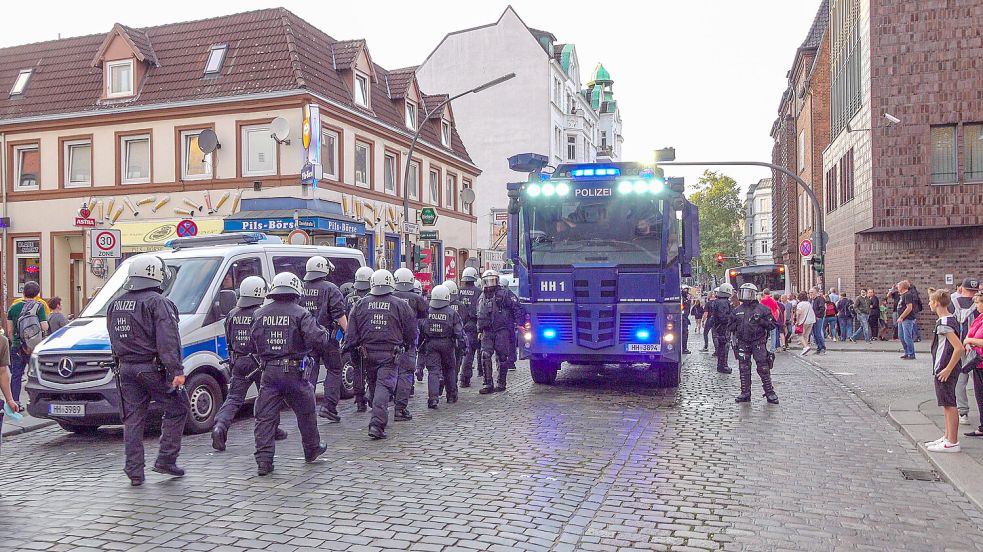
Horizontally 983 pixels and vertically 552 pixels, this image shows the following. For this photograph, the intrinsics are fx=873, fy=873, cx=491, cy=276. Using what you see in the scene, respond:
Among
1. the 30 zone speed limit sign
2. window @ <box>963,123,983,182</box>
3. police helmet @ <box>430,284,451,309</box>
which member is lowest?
police helmet @ <box>430,284,451,309</box>

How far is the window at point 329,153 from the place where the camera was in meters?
26.4

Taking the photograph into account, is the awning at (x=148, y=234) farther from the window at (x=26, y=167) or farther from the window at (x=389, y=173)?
the window at (x=389, y=173)

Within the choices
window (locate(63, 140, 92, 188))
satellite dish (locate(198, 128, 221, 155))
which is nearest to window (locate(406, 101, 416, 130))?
satellite dish (locate(198, 128, 221, 155))

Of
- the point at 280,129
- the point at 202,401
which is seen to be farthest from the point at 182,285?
the point at 280,129

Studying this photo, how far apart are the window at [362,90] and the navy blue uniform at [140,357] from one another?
73.6 ft

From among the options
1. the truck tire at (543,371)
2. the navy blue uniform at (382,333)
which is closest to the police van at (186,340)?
the navy blue uniform at (382,333)

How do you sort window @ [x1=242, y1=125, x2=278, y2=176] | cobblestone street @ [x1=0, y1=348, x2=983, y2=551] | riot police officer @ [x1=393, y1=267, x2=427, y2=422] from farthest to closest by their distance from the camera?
window @ [x1=242, y1=125, x2=278, y2=176] < riot police officer @ [x1=393, y1=267, x2=427, y2=422] < cobblestone street @ [x1=0, y1=348, x2=983, y2=551]

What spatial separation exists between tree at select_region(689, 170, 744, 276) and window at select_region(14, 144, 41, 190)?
66047 mm

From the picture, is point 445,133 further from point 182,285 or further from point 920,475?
point 920,475

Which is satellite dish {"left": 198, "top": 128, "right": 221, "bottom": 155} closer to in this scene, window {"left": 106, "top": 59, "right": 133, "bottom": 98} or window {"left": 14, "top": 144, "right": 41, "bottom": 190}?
window {"left": 106, "top": 59, "right": 133, "bottom": 98}

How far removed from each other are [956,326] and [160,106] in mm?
23346

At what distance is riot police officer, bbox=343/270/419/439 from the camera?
31.1 feet

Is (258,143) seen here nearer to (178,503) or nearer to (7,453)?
(7,453)

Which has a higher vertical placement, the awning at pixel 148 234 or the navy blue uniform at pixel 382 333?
the awning at pixel 148 234
